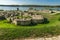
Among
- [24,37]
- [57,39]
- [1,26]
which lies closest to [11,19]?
[1,26]

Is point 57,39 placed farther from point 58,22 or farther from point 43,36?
point 58,22

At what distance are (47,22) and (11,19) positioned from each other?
8.06ft

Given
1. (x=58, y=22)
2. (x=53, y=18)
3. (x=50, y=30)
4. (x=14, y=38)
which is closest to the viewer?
(x=14, y=38)

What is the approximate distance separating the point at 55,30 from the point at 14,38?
273 centimetres

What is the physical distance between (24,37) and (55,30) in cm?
213

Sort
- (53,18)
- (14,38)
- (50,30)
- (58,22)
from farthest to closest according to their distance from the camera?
(53,18)
(58,22)
(50,30)
(14,38)

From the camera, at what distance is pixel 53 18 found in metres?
17.7

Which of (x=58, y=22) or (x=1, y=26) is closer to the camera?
(x=1, y=26)

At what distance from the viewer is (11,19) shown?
16.5 m

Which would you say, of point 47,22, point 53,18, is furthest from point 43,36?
point 53,18

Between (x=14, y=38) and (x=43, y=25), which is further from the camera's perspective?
(x=43, y=25)

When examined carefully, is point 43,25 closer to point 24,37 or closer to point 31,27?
point 31,27

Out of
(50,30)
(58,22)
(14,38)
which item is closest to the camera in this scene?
(14,38)

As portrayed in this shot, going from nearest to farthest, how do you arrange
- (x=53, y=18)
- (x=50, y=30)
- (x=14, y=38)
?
(x=14, y=38), (x=50, y=30), (x=53, y=18)
